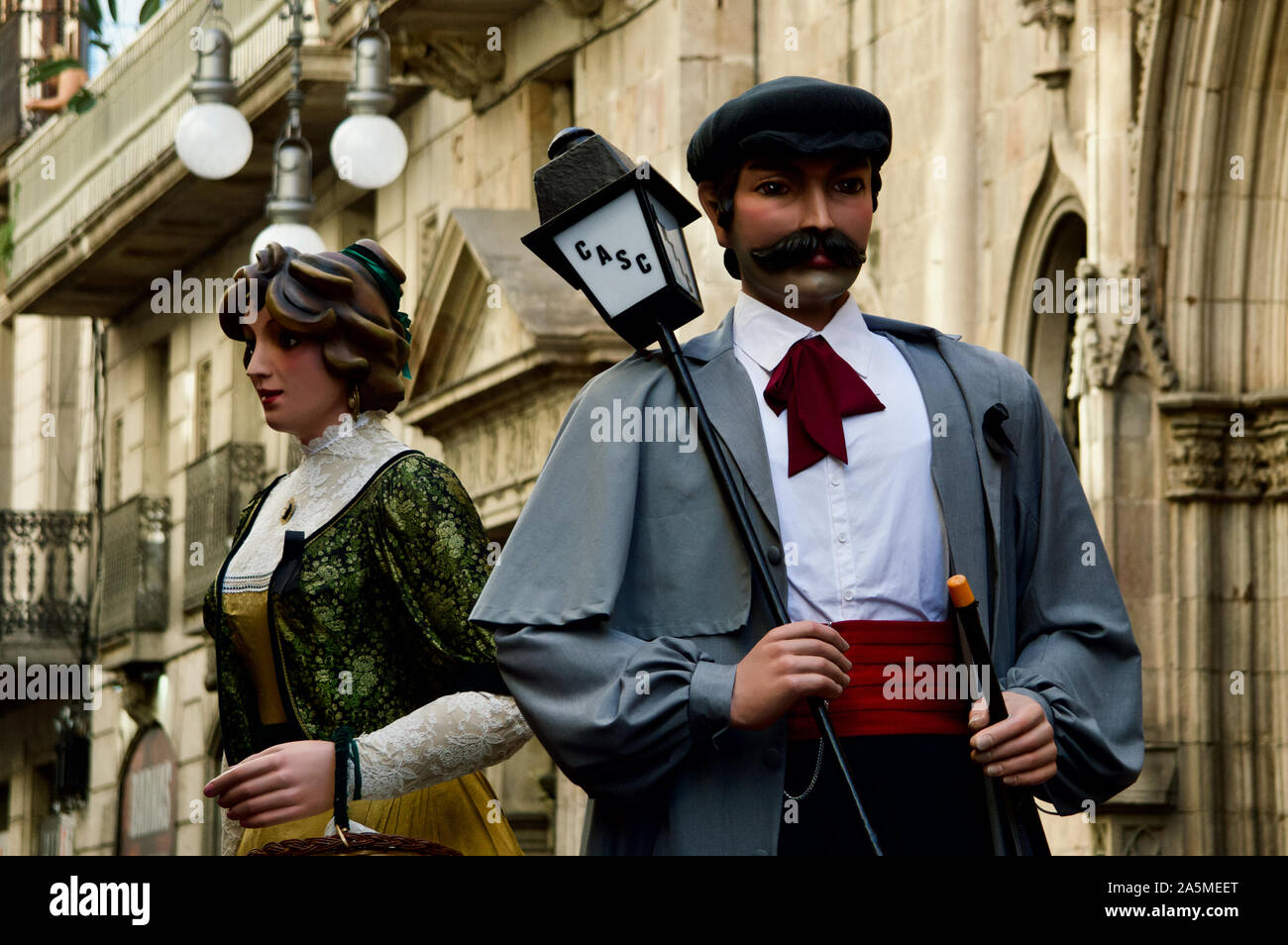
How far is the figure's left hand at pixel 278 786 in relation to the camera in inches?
160

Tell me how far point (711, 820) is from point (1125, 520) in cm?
802

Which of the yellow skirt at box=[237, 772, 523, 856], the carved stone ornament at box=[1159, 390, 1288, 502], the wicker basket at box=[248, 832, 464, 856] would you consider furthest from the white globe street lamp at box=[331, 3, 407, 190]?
the wicker basket at box=[248, 832, 464, 856]

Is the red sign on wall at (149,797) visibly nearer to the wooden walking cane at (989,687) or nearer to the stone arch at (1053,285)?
the stone arch at (1053,285)

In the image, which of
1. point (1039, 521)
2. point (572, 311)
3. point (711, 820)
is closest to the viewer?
point (711, 820)

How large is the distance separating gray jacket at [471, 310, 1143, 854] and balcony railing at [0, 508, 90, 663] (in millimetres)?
24879

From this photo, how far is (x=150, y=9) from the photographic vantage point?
56.6 feet

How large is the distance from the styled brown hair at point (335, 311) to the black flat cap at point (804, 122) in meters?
1.17

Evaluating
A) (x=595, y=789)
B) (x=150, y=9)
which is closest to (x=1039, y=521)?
(x=595, y=789)

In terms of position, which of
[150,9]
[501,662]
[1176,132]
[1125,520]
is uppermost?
[150,9]

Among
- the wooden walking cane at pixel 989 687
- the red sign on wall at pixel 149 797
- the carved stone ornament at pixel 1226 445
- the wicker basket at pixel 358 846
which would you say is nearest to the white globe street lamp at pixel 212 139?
the carved stone ornament at pixel 1226 445

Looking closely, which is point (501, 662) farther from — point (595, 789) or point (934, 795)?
point (934, 795)

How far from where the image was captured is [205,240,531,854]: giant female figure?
14.4 ft

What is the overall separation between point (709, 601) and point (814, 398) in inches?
13.1
